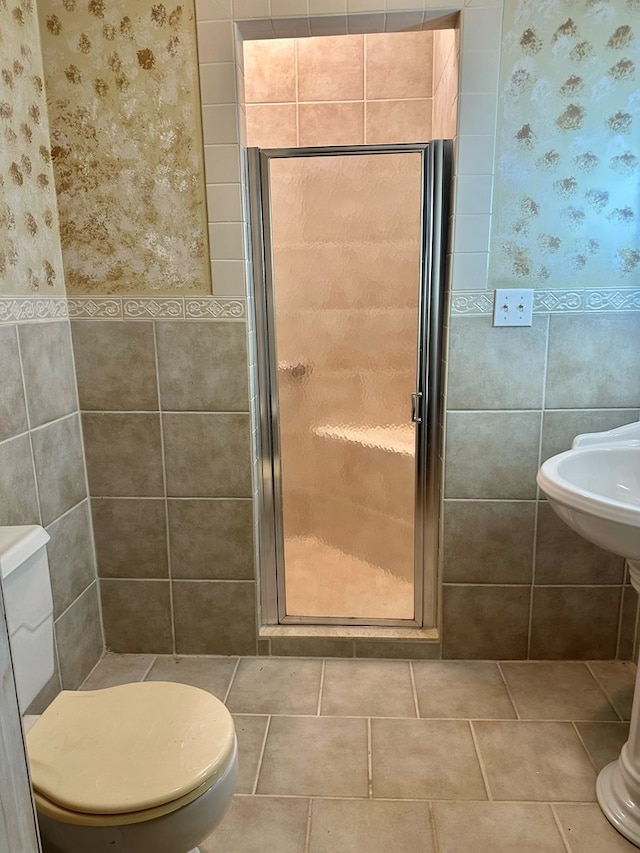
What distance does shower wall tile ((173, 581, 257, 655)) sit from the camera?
2072mm

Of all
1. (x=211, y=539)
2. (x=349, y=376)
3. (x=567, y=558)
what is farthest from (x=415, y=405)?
(x=211, y=539)

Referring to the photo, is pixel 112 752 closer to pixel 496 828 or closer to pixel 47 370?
pixel 496 828

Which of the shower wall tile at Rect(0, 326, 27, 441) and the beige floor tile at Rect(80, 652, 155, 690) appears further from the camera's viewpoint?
the beige floor tile at Rect(80, 652, 155, 690)

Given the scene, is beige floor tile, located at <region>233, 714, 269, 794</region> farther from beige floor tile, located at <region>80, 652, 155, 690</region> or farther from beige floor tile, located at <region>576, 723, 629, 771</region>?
beige floor tile, located at <region>576, 723, 629, 771</region>

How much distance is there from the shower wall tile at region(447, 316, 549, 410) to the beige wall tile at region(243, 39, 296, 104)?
4.21ft

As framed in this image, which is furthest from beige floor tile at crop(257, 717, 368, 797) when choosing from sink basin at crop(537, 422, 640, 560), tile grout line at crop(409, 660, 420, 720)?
sink basin at crop(537, 422, 640, 560)

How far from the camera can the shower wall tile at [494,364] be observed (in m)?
1.84

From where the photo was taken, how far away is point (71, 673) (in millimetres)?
1902

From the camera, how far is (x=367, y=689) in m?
1.95

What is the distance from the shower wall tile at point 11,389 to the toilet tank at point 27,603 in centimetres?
40

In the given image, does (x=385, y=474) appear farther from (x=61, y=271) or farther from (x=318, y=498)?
(x=61, y=271)

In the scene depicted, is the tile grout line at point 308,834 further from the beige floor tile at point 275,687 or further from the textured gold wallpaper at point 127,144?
the textured gold wallpaper at point 127,144

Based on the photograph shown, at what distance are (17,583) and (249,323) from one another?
103cm

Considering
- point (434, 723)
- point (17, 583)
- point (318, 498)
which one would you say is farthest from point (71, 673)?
point (434, 723)
